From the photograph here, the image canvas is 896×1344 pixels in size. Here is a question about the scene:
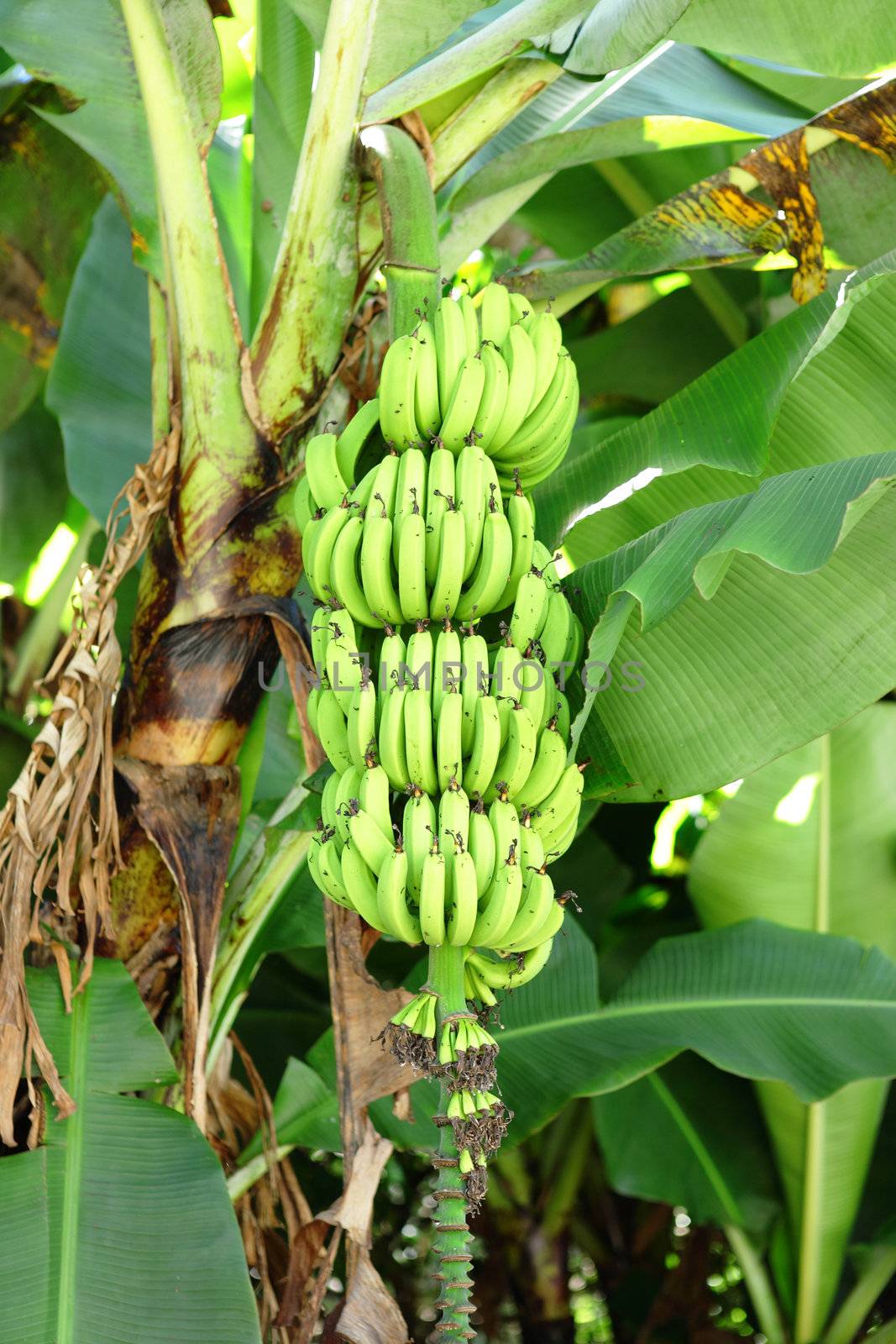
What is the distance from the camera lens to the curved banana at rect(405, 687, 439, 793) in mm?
987

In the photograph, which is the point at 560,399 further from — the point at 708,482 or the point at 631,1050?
the point at 631,1050

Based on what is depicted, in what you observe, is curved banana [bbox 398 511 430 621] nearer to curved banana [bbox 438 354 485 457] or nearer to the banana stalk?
curved banana [bbox 438 354 485 457]

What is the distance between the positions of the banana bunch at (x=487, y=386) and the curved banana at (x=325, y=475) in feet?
0.20

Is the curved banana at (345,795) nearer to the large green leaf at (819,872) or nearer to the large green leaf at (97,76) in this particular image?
the large green leaf at (97,76)

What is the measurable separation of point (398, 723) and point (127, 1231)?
2.04 ft

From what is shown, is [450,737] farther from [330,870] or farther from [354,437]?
[354,437]

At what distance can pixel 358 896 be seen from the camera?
100 centimetres

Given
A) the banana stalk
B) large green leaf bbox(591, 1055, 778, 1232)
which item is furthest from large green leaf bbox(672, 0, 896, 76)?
large green leaf bbox(591, 1055, 778, 1232)

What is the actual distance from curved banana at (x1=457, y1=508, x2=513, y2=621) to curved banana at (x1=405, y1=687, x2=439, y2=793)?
0.44ft

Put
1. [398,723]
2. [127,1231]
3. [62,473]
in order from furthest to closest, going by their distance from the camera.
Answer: [62,473]
[127,1231]
[398,723]

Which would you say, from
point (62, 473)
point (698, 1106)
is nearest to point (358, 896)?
point (698, 1106)

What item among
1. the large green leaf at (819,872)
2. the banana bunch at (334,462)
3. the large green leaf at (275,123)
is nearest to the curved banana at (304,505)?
the banana bunch at (334,462)

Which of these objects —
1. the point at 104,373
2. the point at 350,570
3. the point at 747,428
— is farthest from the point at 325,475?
the point at 104,373

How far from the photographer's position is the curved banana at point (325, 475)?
1141 millimetres
